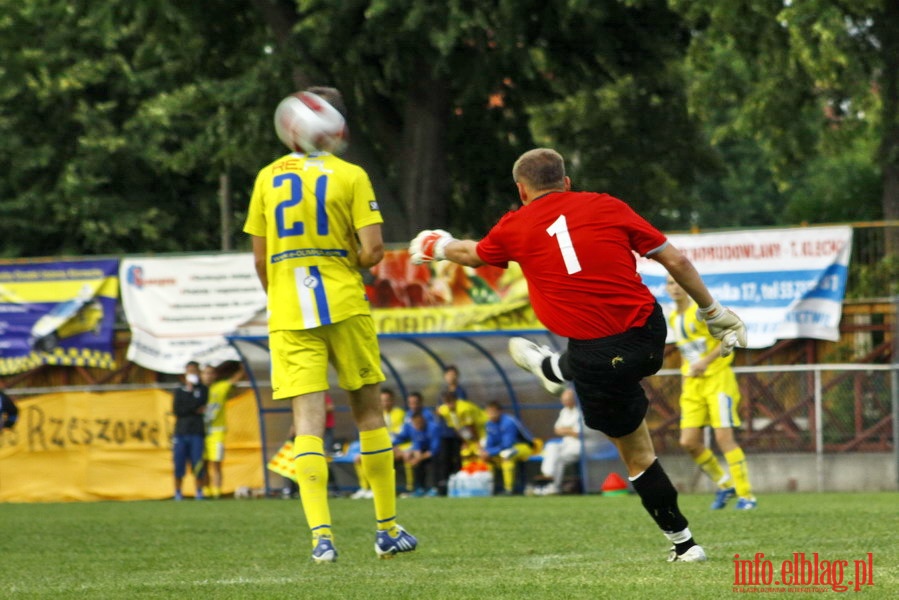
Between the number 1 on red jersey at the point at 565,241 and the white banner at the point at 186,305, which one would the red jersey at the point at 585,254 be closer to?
the number 1 on red jersey at the point at 565,241

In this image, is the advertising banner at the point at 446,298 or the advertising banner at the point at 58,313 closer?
the advertising banner at the point at 446,298

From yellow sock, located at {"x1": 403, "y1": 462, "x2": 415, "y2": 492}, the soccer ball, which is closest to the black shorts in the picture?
the soccer ball

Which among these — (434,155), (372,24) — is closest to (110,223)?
(434,155)

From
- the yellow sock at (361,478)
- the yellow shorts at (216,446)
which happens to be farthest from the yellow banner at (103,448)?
the yellow sock at (361,478)

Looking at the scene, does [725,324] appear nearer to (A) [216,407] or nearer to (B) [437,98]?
(A) [216,407]

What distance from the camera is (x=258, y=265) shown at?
8.08 metres

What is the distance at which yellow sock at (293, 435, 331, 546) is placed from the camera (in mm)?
7855

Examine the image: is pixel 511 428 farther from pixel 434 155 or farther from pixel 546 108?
pixel 546 108

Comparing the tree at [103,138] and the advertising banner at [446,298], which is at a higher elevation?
the tree at [103,138]

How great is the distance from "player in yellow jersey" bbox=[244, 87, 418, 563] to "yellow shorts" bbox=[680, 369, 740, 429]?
21.3 feet

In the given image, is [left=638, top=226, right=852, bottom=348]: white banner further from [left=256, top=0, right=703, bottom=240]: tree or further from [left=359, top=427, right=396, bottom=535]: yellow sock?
[left=359, top=427, right=396, bottom=535]: yellow sock

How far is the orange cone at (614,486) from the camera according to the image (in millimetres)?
19656

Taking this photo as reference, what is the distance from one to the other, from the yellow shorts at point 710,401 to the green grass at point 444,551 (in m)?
0.84

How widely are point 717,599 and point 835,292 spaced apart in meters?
14.4
